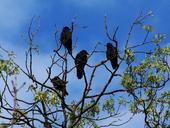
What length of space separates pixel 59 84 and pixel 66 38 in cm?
149

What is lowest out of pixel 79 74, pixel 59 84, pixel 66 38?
pixel 79 74

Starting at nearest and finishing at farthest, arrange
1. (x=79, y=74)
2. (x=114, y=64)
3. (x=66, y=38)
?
(x=114, y=64) < (x=79, y=74) < (x=66, y=38)

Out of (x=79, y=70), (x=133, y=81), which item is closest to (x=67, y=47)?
(x=79, y=70)

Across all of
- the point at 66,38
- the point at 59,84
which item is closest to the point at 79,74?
the point at 59,84

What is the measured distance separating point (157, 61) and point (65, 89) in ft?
11.2

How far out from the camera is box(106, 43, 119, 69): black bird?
1452 centimetres

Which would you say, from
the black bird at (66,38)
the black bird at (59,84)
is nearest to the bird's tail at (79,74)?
the black bird at (59,84)

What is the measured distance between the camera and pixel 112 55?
48.4ft

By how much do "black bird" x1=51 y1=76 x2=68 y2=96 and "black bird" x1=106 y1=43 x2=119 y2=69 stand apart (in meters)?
1.77

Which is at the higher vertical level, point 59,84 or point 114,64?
point 59,84

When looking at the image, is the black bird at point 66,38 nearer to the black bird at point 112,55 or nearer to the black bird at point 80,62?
the black bird at point 80,62

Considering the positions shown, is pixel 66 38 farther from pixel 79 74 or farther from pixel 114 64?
pixel 114 64

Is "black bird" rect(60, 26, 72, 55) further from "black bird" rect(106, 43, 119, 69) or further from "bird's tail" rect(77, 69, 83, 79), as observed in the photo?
"black bird" rect(106, 43, 119, 69)

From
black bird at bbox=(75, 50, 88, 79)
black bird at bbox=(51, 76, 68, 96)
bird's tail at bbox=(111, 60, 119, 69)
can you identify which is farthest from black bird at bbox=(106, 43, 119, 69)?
black bird at bbox=(51, 76, 68, 96)
